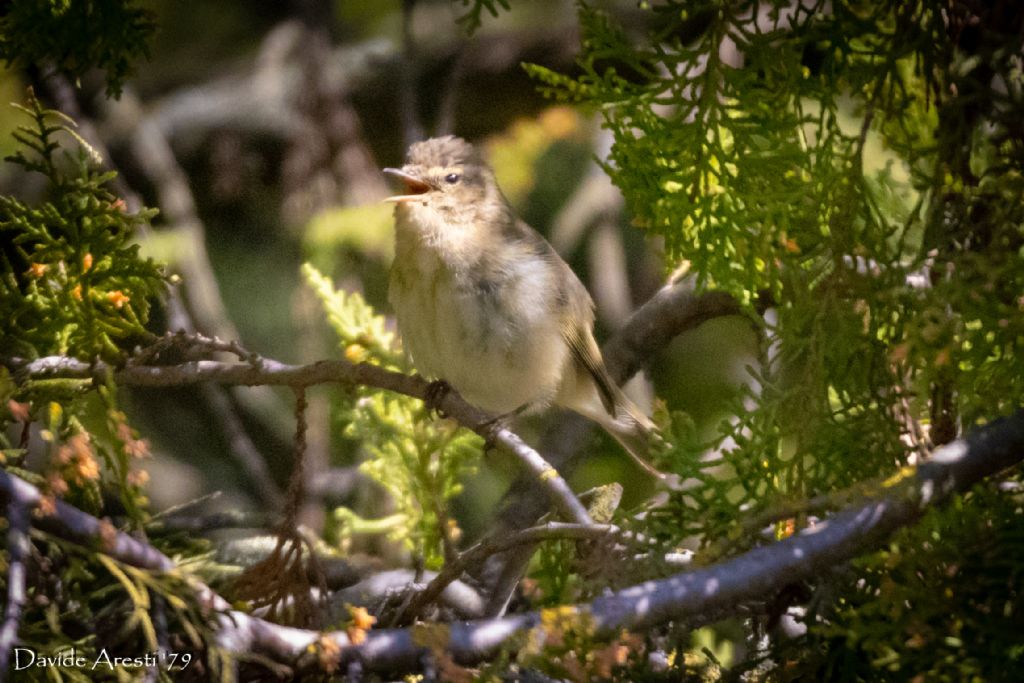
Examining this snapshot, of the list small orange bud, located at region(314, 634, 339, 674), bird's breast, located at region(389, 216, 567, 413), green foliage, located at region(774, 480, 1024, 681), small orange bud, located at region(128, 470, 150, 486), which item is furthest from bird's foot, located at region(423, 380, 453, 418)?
green foliage, located at region(774, 480, 1024, 681)

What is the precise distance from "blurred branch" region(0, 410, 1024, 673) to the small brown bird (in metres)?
1.62

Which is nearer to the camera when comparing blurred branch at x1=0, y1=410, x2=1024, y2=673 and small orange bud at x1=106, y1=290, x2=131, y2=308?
blurred branch at x1=0, y1=410, x2=1024, y2=673

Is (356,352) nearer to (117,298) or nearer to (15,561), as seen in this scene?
(117,298)

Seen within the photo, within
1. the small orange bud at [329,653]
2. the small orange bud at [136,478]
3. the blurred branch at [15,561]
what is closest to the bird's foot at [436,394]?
the small orange bud at [136,478]

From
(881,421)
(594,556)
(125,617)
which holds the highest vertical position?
(881,421)

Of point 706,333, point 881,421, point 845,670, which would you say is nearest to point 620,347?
point 706,333

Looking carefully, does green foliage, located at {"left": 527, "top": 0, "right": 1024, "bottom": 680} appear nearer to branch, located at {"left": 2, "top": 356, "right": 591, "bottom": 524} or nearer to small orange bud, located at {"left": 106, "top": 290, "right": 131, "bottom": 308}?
Result: branch, located at {"left": 2, "top": 356, "right": 591, "bottom": 524}

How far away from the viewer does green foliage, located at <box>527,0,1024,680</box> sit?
1.66m

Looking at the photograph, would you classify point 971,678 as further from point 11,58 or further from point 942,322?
point 11,58

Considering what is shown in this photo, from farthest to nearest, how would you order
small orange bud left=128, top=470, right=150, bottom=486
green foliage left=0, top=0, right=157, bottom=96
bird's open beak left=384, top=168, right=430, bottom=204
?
bird's open beak left=384, top=168, right=430, bottom=204 < green foliage left=0, top=0, right=157, bottom=96 < small orange bud left=128, top=470, right=150, bottom=486

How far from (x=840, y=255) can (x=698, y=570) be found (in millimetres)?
648

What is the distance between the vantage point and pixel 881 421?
182cm

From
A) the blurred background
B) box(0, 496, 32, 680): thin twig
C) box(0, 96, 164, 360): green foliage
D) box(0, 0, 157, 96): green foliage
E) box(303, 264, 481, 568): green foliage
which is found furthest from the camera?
the blurred background

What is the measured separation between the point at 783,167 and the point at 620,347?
164 centimetres
